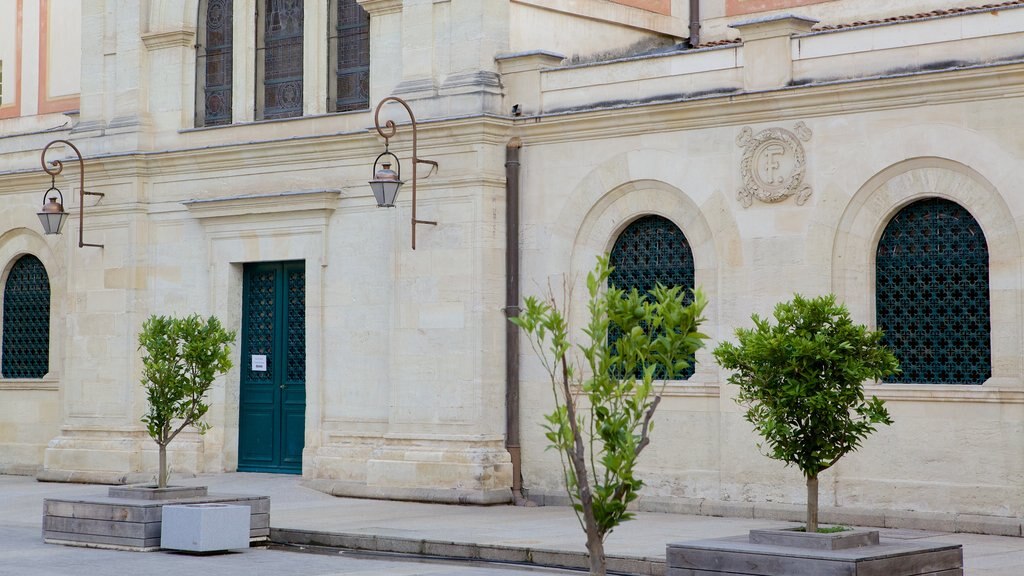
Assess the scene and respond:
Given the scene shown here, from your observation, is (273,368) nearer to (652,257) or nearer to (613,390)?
(652,257)

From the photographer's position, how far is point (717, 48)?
55.3ft

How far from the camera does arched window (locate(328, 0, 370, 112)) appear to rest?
65.6 ft

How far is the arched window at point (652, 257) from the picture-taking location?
1734 cm

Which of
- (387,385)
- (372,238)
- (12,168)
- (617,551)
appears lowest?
(617,551)

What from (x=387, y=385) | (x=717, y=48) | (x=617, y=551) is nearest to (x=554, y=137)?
(x=717, y=48)

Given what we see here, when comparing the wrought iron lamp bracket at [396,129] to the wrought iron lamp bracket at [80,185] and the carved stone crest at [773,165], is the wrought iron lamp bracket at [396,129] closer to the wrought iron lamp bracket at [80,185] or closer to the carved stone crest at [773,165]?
the carved stone crest at [773,165]

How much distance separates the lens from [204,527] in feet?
45.8

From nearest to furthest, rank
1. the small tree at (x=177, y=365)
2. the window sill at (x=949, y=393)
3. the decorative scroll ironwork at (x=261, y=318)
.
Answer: the window sill at (x=949, y=393) < the small tree at (x=177, y=365) < the decorative scroll ironwork at (x=261, y=318)

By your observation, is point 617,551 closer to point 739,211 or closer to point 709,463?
point 709,463

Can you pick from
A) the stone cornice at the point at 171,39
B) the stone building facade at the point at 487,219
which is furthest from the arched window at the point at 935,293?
the stone cornice at the point at 171,39

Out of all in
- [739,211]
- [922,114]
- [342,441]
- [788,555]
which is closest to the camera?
[788,555]

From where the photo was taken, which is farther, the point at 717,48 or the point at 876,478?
the point at 717,48

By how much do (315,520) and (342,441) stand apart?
129 inches

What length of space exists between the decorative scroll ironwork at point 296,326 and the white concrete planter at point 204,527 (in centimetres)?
609
